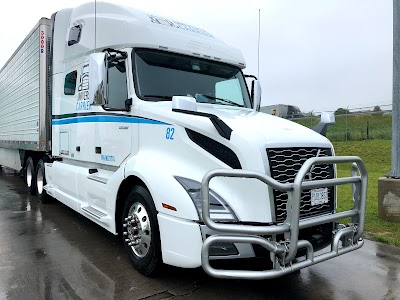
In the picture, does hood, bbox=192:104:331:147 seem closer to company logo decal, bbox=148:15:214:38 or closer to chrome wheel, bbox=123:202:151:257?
chrome wheel, bbox=123:202:151:257

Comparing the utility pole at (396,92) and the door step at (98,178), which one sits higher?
the utility pole at (396,92)

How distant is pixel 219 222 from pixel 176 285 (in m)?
1.10

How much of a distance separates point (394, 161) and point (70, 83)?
590 cm

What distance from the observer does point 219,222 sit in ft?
10.7

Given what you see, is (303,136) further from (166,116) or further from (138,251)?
(138,251)

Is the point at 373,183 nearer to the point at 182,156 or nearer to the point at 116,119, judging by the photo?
the point at 116,119

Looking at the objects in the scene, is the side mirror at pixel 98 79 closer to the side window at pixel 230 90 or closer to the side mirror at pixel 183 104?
the side mirror at pixel 183 104

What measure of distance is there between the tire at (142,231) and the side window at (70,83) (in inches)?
113

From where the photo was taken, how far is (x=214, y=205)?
335 cm

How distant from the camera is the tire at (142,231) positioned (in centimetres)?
386

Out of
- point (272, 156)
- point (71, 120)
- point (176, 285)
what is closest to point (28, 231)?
point (71, 120)

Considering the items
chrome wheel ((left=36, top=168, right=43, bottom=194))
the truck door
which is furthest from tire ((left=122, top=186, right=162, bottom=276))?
chrome wheel ((left=36, top=168, right=43, bottom=194))

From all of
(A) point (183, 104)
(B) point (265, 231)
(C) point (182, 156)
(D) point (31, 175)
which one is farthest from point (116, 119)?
(D) point (31, 175)

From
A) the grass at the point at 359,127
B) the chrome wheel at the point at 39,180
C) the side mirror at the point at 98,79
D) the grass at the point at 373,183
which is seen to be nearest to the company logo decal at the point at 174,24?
the side mirror at the point at 98,79
